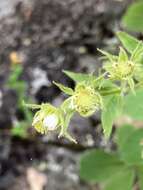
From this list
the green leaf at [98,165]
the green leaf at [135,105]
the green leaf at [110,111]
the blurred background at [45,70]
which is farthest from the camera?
the blurred background at [45,70]

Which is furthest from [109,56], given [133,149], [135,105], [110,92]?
[133,149]

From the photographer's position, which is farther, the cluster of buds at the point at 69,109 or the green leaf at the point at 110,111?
the green leaf at the point at 110,111

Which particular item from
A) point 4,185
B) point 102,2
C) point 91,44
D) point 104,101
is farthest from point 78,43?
point 104,101

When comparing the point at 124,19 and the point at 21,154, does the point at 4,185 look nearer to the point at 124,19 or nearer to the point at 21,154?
the point at 21,154

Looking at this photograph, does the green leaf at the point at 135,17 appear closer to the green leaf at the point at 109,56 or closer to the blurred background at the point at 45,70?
the blurred background at the point at 45,70

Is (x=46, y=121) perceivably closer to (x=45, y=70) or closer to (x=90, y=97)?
(x=90, y=97)

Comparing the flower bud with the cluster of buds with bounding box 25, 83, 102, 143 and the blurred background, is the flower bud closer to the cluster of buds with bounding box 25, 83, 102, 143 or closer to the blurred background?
the cluster of buds with bounding box 25, 83, 102, 143

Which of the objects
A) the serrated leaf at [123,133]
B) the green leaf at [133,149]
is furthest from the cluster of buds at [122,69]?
the serrated leaf at [123,133]
